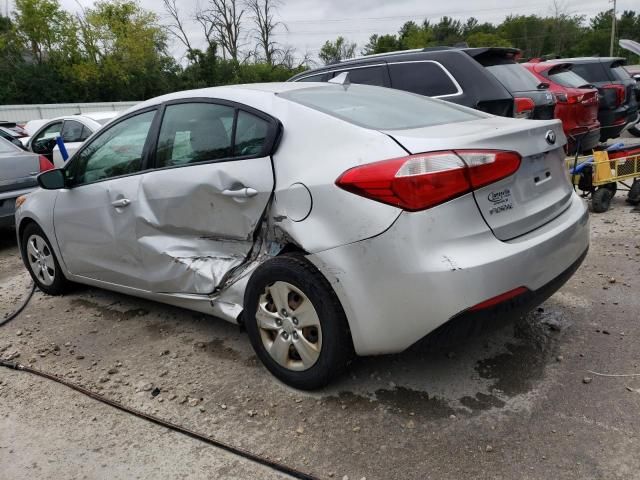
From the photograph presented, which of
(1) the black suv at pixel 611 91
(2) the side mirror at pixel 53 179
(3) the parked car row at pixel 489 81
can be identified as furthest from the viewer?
(1) the black suv at pixel 611 91

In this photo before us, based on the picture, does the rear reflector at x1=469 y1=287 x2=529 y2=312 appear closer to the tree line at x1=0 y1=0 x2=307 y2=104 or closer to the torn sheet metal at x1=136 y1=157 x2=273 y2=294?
the torn sheet metal at x1=136 y1=157 x2=273 y2=294

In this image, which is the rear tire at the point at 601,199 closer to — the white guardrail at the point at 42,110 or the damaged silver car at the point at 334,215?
the damaged silver car at the point at 334,215

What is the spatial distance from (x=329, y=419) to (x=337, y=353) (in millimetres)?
332

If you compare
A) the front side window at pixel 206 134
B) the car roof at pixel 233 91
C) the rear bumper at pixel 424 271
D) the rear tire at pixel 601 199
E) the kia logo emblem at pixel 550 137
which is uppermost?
the car roof at pixel 233 91

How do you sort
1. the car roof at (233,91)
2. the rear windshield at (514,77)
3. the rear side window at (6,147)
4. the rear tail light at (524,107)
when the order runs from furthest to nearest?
1. the rear side window at (6,147)
2. the rear windshield at (514,77)
3. the rear tail light at (524,107)
4. the car roof at (233,91)

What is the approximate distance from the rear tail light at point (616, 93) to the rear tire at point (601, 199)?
492cm

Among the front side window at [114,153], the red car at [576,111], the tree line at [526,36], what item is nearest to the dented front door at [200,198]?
the front side window at [114,153]

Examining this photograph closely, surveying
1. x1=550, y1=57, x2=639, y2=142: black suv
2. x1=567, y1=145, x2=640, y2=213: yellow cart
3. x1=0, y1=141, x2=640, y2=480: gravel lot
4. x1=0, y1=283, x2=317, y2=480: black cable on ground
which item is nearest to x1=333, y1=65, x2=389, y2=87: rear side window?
x1=567, y1=145, x2=640, y2=213: yellow cart

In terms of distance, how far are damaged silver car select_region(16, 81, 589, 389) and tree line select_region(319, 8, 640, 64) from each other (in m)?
66.7

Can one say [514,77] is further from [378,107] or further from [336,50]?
[336,50]

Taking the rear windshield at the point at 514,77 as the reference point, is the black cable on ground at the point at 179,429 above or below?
below

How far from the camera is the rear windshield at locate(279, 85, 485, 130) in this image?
2830 mm

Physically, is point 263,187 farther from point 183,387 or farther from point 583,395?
point 583,395

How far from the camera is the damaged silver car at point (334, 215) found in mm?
2367
